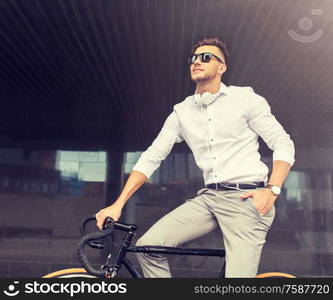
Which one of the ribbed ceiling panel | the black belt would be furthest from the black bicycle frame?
the ribbed ceiling panel

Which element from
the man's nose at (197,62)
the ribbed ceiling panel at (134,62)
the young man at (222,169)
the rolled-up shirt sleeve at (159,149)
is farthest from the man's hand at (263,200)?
the ribbed ceiling panel at (134,62)

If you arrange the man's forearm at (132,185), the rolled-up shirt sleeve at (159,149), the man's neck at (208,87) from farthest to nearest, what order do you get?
the man's neck at (208,87) → the rolled-up shirt sleeve at (159,149) → the man's forearm at (132,185)

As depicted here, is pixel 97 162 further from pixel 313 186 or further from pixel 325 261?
pixel 325 261

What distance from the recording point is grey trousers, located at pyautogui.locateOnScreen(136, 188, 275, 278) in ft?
6.76

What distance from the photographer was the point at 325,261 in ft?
25.5

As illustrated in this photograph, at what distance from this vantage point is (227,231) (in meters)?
2.15

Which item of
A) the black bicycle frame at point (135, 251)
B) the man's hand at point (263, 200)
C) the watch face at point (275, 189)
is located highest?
the watch face at point (275, 189)

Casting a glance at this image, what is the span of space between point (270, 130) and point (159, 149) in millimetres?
744

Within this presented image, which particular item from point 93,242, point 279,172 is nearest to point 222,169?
point 279,172

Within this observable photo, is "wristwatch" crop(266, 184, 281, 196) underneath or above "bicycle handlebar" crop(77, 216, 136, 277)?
above

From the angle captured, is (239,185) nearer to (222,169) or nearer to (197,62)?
(222,169)

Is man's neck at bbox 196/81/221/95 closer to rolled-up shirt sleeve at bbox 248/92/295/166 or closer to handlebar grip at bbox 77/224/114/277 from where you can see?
rolled-up shirt sleeve at bbox 248/92/295/166

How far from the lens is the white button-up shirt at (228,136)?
2.25m

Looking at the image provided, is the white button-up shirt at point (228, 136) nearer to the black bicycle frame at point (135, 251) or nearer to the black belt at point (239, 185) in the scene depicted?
the black belt at point (239, 185)
